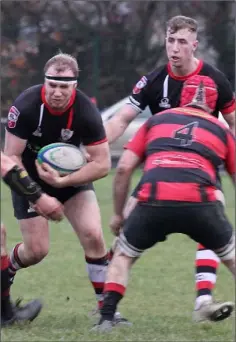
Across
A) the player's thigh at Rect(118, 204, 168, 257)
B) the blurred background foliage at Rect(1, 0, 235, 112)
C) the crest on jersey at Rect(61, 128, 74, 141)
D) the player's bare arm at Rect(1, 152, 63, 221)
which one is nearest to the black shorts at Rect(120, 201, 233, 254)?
the player's thigh at Rect(118, 204, 168, 257)

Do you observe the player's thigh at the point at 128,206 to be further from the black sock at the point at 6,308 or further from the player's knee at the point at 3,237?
the black sock at the point at 6,308

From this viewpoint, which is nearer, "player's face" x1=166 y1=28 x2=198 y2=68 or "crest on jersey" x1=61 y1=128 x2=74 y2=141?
"crest on jersey" x1=61 y1=128 x2=74 y2=141

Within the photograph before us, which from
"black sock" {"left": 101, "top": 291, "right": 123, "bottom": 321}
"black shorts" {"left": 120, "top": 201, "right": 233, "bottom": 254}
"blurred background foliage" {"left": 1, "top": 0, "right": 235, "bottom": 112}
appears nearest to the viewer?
"black shorts" {"left": 120, "top": 201, "right": 233, "bottom": 254}

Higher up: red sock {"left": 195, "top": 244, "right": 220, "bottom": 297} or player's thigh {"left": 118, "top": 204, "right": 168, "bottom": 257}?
player's thigh {"left": 118, "top": 204, "right": 168, "bottom": 257}

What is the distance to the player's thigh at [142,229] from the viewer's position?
5.29 m

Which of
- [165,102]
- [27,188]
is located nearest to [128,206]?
[27,188]

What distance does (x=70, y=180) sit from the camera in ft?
20.1

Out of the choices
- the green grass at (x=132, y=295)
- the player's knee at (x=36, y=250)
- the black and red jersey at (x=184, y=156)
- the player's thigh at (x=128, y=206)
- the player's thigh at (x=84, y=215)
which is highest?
the black and red jersey at (x=184, y=156)

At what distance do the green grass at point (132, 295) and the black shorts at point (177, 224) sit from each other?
606 mm

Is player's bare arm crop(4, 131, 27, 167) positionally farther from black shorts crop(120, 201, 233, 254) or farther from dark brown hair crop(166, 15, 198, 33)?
dark brown hair crop(166, 15, 198, 33)

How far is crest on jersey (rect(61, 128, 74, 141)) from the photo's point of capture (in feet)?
20.4

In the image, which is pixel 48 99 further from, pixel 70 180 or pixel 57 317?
pixel 57 317

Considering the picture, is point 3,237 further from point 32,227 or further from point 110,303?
point 110,303

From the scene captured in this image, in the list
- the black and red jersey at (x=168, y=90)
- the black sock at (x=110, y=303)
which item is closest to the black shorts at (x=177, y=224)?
the black sock at (x=110, y=303)
